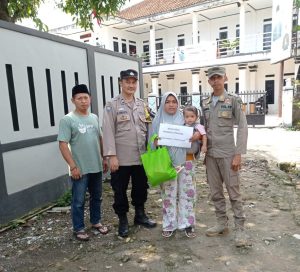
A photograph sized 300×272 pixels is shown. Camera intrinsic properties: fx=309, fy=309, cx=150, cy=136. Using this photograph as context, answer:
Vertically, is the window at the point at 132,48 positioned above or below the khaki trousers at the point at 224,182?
above

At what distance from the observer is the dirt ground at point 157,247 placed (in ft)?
9.29

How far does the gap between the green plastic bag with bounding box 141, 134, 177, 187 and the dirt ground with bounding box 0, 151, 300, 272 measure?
2.39 feet

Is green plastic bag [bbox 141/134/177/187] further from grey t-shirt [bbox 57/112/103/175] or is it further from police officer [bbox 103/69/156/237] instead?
grey t-shirt [bbox 57/112/103/175]

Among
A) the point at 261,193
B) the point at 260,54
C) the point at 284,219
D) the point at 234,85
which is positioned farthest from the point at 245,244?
the point at 234,85

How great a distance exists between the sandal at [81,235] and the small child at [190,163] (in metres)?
1.10

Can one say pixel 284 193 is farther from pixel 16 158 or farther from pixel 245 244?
pixel 16 158

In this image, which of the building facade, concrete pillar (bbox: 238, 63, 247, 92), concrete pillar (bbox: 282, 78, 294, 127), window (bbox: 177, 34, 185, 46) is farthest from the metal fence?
window (bbox: 177, 34, 185, 46)

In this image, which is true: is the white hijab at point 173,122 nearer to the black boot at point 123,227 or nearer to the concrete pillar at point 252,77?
the black boot at point 123,227

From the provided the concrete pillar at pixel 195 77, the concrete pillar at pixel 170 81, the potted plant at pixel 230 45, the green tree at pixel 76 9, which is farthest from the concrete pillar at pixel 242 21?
the green tree at pixel 76 9

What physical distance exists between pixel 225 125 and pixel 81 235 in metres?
1.94

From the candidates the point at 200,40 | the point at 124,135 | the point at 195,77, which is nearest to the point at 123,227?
the point at 124,135

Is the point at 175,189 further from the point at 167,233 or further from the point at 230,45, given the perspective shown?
the point at 230,45

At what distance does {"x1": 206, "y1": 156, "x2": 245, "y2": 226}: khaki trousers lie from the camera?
10.1 ft

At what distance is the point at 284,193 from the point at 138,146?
271 centimetres
